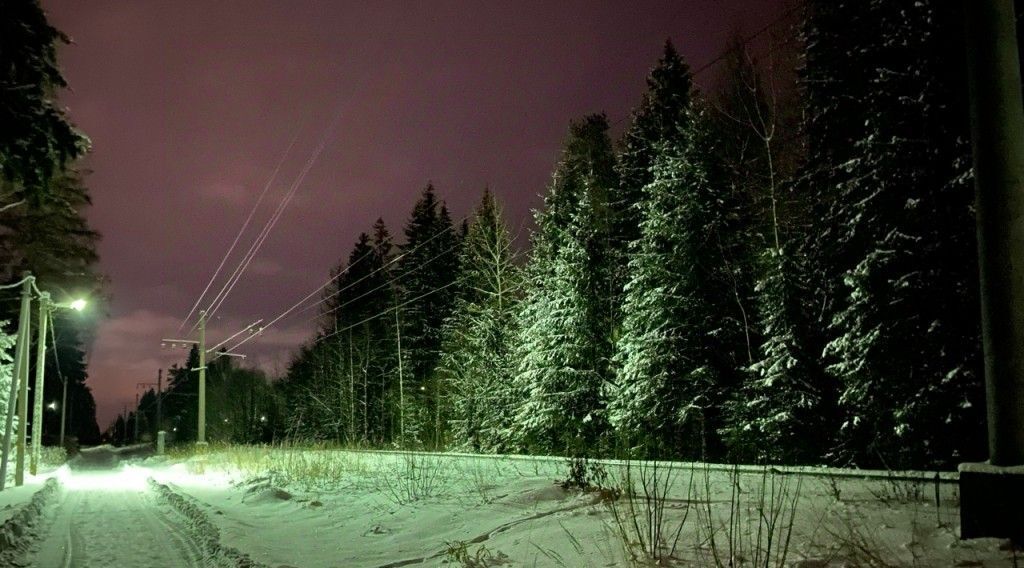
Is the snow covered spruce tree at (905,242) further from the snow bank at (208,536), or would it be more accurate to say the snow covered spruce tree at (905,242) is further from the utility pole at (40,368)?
the utility pole at (40,368)

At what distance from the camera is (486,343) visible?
3269cm

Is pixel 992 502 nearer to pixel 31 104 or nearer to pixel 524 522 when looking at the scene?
pixel 524 522

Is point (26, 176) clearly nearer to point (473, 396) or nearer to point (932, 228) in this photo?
point (932, 228)

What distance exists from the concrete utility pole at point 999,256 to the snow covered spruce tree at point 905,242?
7.51 m

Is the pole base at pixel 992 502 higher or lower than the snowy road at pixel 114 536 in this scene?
higher

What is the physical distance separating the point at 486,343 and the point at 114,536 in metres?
22.8

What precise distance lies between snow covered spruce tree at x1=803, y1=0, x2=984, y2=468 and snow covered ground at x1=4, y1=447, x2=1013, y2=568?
212 inches

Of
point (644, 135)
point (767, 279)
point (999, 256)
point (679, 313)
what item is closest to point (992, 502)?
point (999, 256)

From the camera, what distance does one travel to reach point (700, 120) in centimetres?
2256

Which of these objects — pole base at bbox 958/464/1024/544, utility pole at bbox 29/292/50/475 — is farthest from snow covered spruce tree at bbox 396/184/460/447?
pole base at bbox 958/464/1024/544

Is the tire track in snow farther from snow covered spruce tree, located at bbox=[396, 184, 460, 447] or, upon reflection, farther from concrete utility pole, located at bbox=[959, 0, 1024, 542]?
snow covered spruce tree, located at bbox=[396, 184, 460, 447]

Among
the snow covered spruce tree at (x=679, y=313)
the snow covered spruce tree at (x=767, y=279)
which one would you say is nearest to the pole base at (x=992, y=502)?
the snow covered spruce tree at (x=767, y=279)

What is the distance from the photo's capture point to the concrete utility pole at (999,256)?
4.64m

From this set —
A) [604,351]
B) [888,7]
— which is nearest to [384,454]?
[604,351]
